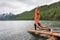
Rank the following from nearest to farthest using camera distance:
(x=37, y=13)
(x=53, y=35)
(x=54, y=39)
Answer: (x=54, y=39), (x=53, y=35), (x=37, y=13)

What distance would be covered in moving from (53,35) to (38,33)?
11367 mm

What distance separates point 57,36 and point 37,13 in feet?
57.2

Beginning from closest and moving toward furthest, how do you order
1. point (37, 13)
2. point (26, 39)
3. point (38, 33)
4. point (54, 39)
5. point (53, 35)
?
point (54, 39) < point (53, 35) < point (26, 39) < point (38, 33) < point (37, 13)

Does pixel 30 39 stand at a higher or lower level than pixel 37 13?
lower

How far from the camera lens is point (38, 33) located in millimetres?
44438

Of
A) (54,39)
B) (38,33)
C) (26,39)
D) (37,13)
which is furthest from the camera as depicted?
(37,13)

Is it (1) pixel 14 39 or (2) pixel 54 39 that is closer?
(2) pixel 54 39

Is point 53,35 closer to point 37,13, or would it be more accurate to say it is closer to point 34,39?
point 34,39

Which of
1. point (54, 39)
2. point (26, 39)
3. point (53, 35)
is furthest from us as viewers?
point (26, 39)

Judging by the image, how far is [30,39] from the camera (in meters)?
39.1

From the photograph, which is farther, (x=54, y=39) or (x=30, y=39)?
(x=30, y=39)

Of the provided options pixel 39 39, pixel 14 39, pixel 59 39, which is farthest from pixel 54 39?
pixel 14 39

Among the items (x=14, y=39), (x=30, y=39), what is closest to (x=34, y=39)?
(x=30, y=39)

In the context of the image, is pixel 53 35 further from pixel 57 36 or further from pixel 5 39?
pixel 5 39
